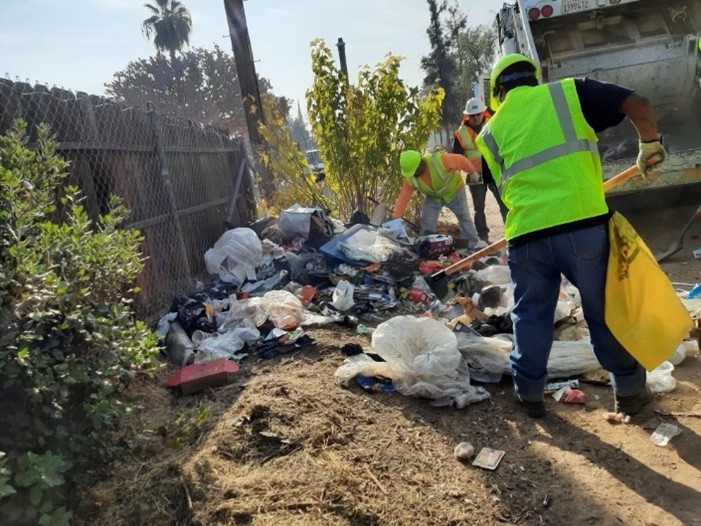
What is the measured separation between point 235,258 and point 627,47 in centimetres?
510

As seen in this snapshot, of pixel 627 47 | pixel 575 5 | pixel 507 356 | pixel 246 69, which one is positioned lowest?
pixel 507 356

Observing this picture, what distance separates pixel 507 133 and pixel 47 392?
2213 mm

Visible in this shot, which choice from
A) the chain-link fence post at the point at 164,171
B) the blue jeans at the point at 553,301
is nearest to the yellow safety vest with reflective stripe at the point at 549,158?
the blue jeans at the point at 553,301

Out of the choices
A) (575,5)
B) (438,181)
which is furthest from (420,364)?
(575,5)

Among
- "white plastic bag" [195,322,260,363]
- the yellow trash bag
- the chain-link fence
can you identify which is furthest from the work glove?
the chain-link fence

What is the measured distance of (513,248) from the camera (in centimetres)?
257

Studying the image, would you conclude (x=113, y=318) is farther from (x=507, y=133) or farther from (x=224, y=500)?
(x=507, y=133)

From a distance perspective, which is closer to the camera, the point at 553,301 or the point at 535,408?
the point at 553,301

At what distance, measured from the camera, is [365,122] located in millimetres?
7148

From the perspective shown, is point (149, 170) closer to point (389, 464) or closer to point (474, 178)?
point (389, 464)

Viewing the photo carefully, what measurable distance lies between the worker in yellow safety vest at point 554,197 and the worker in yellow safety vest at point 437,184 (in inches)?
134

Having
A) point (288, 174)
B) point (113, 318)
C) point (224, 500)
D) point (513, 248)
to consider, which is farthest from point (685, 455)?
point (288, 174)

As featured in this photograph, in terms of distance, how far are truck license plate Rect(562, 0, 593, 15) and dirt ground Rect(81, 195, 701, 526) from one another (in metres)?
4.44

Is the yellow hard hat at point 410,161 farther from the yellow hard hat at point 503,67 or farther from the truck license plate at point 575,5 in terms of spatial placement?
the yellow hard hat at point 503,67
